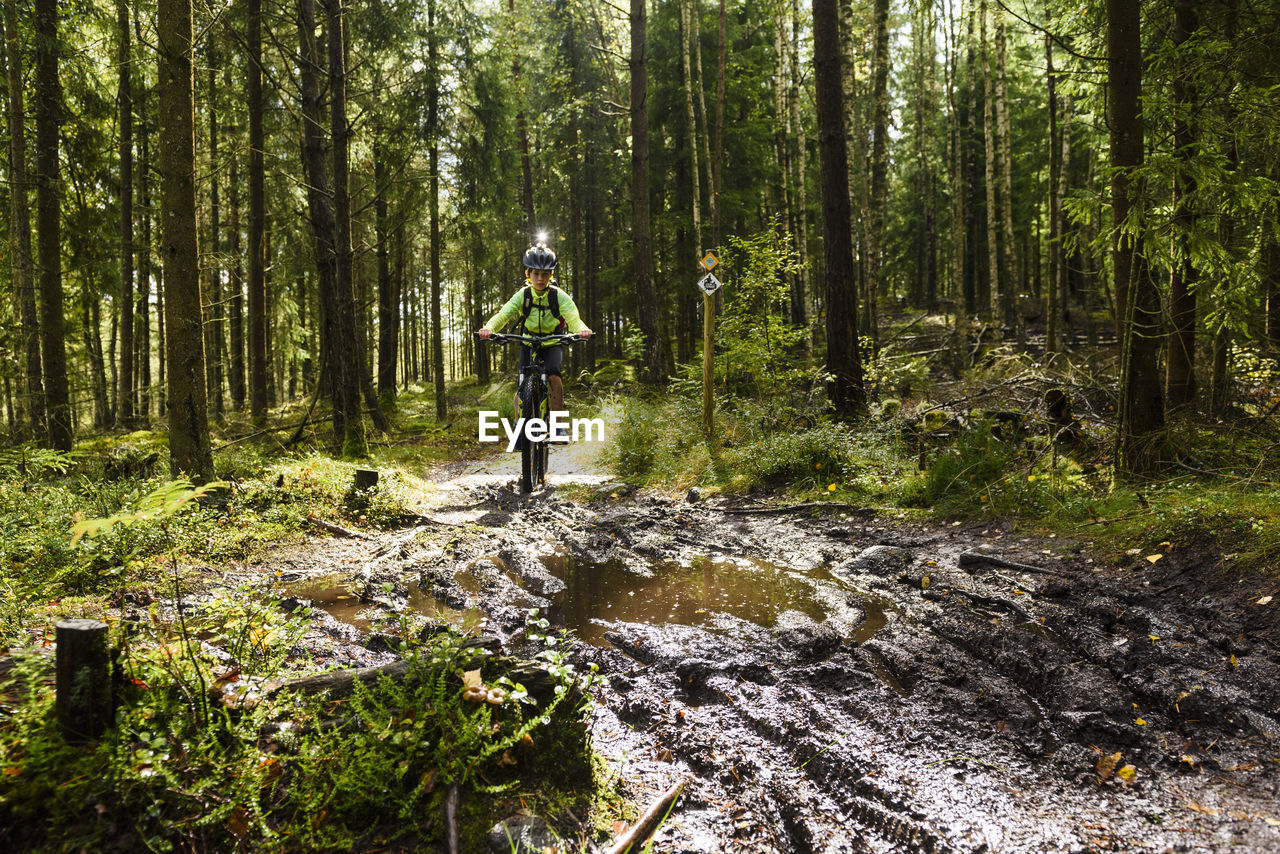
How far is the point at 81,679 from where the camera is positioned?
6.57 feet

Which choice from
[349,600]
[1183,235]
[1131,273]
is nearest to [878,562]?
[1131,273]

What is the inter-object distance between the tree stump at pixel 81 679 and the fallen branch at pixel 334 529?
15.5 ft

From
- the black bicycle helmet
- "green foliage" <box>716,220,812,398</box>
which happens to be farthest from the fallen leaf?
"green foliage" <box>716,220,812,398</box>

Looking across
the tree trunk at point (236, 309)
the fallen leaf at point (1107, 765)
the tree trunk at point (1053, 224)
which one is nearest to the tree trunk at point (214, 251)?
the tree trunk at point (236, 309)

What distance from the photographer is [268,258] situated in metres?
23.8

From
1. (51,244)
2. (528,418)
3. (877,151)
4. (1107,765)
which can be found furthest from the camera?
(877,151)

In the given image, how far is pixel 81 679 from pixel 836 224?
410 inches

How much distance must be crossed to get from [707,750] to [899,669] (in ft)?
4.33

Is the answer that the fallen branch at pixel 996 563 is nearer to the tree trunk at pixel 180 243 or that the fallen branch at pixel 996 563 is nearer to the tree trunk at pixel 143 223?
the tree trunk at pixel 180 243

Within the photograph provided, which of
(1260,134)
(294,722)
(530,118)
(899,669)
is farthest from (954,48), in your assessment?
(294,722)

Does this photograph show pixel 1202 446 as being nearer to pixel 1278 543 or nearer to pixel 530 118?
pixel 1278 543

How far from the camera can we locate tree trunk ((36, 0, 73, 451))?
34.3ft

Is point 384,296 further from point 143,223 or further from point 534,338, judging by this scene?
point 534,338

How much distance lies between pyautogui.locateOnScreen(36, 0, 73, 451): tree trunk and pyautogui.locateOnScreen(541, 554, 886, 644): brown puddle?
10.1 meters
